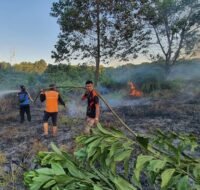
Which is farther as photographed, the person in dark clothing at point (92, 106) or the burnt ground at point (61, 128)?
the person in dark clothing at point (92, 106)

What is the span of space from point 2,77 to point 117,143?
36.9 metres

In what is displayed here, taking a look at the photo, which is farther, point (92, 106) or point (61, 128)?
point (61, 128)

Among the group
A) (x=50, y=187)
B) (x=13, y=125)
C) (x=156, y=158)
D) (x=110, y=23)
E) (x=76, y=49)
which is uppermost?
(x=110, y=23)

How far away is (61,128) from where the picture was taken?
13562 mm

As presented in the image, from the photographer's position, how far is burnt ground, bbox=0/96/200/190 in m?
8.30

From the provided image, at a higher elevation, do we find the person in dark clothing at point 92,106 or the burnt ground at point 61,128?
the person in dark clothing at point 92,106

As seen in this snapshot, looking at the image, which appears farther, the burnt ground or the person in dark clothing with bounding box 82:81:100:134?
the person in dark clothing with bounding box 82:81:100:134

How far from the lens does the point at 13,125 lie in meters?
15.1

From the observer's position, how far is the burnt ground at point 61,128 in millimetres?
8297

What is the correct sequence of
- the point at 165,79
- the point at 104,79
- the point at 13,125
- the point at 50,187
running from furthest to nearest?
the point at 104,79
the point at 165,79
the point at 13,125
the point at 50,187

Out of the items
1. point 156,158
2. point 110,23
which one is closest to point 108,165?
point 156,158

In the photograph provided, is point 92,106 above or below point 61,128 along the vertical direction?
above

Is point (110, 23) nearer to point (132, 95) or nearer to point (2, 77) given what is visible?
point (132, 95)

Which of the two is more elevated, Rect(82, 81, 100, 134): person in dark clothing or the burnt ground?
Rect(82, 81, 100, 134): person in dark clothing
